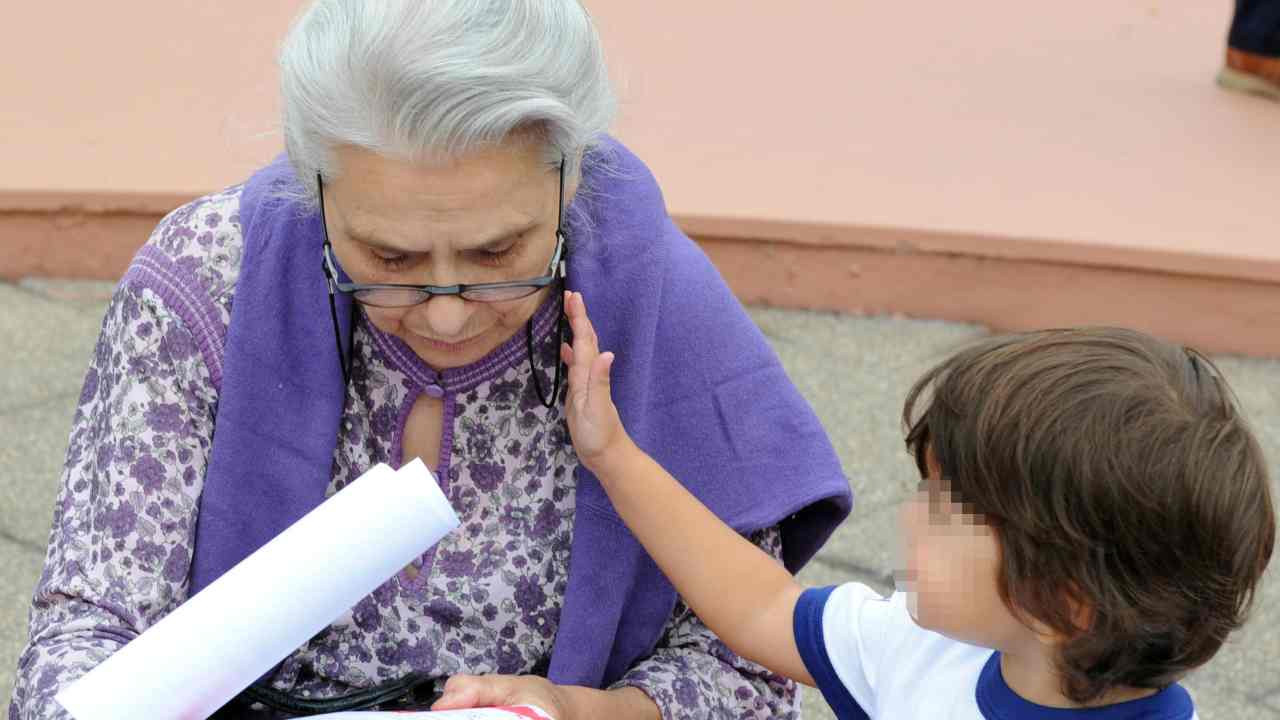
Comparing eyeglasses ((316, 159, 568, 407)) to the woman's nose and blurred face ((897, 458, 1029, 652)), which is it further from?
blurred face ((897, 458, 1029, 652))

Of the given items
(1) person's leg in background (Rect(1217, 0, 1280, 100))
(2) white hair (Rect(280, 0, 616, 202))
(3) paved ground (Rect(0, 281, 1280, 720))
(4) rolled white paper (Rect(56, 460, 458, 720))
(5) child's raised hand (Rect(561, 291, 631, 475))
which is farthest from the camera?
(1) person's leg in background (Rect(1217, 0, 1280, 100))

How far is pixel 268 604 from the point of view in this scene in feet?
5.92

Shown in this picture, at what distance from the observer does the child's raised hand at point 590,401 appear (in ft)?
6.79

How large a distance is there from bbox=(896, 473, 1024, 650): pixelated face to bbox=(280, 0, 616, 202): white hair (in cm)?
59

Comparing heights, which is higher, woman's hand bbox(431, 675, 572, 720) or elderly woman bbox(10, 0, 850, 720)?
elderly woman bbox(10, 0, 850, 720)

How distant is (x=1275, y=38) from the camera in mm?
5711

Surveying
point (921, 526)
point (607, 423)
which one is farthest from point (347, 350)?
point (921, 526)

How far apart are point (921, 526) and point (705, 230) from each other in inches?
118

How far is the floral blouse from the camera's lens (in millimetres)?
2117

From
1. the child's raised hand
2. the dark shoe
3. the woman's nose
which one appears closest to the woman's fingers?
the child's raised hand

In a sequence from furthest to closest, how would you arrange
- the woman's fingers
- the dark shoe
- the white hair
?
the dark shoe < the woman's fingers < the white hair

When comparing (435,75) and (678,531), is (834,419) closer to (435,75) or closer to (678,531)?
(678,531)

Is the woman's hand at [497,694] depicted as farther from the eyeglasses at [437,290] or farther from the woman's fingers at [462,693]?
the eyeglasses at [437,290]

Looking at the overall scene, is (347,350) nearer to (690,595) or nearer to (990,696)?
(690,595)
